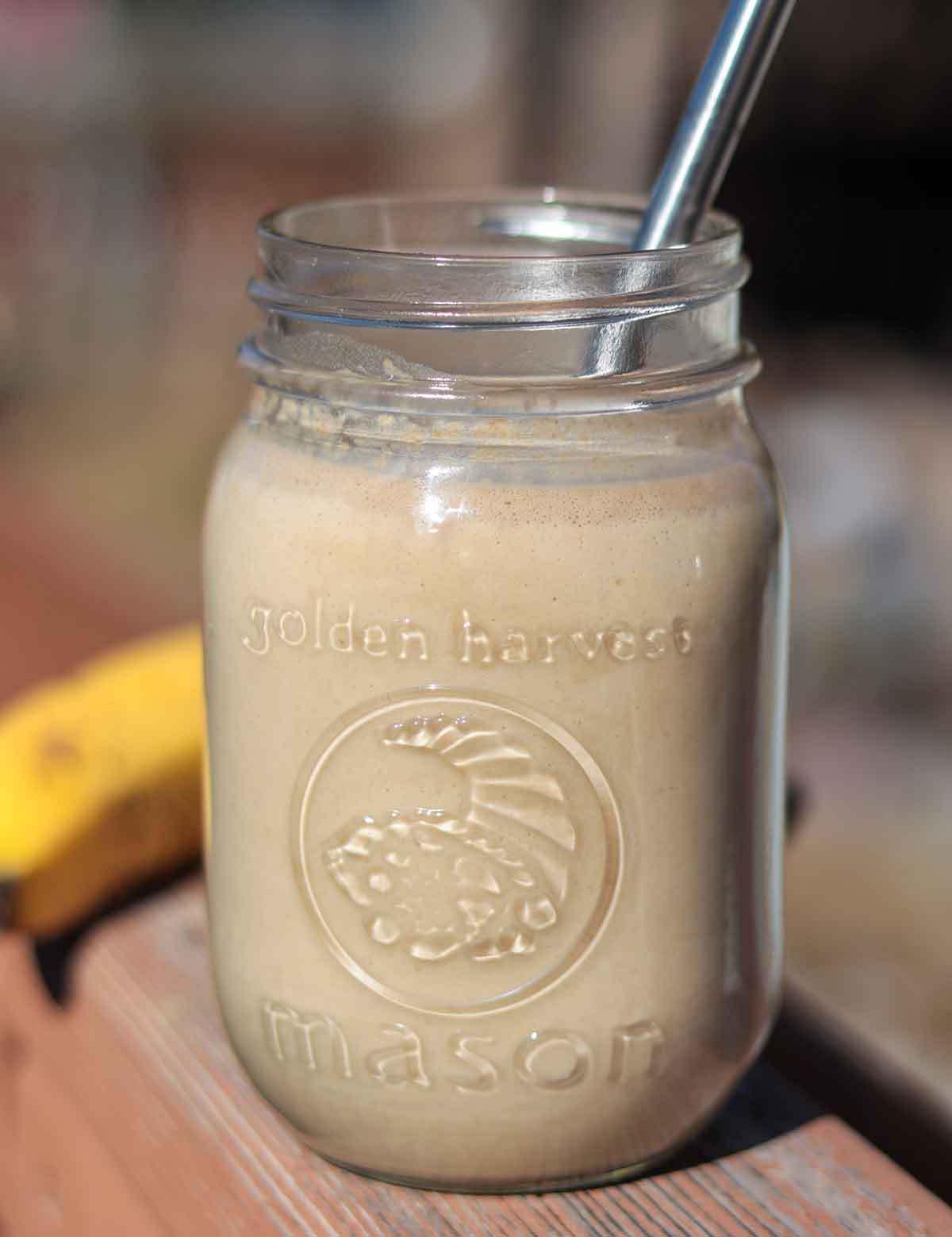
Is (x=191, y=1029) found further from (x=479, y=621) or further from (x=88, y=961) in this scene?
(x=479, y=621)

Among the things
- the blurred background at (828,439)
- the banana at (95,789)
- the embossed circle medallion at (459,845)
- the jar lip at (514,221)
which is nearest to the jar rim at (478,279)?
the jar lip at (514,221)

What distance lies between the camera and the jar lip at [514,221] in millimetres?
476

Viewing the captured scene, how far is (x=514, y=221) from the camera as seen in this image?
0.63 meters

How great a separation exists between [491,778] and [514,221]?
26 centimetres

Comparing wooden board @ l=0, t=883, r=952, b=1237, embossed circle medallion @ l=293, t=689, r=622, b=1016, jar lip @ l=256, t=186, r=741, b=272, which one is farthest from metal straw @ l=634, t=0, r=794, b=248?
wooden board @ l=0, t=883, r=952, b=1237

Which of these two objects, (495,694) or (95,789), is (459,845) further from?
(95,789)

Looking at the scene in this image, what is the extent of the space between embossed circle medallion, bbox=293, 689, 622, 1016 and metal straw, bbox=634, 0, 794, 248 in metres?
0.18

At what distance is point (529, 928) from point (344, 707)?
0.32 ft

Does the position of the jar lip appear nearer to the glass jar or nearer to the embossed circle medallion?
the glass jar

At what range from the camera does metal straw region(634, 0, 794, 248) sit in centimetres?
50

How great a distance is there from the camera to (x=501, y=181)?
70.9 inches

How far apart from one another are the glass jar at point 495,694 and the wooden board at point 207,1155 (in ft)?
0.06

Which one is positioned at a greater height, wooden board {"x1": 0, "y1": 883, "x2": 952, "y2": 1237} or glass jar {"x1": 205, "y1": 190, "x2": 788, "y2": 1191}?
glass jar {"x1": 205, "y1": 190, "x2": 788, "y2": 1191}

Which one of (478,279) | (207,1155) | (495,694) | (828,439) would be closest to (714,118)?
(478,279)
